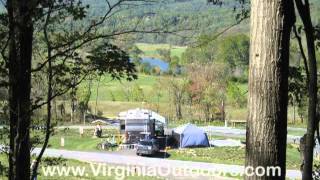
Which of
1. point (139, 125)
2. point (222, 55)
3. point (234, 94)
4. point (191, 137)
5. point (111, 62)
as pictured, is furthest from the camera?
point (222, 55)

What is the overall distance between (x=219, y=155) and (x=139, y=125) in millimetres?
7625

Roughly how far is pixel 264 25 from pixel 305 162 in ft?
8.51

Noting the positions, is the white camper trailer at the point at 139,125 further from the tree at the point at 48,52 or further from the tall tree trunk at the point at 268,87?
the tall tree trunk at the point at 268,87

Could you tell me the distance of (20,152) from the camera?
4.32m

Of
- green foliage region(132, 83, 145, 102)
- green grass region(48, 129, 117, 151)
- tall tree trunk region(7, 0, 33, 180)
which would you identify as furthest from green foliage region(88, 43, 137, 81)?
green foliage region(132, 83, 145, 102)

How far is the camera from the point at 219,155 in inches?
1187

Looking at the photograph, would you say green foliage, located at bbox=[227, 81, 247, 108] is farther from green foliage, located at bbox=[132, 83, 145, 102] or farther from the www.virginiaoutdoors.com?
the www.virginiaoutdoors.com

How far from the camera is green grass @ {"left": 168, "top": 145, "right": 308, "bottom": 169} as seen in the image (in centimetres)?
2752

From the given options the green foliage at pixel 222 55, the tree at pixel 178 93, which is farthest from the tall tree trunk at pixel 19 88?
the green foliage at pixel 222 55

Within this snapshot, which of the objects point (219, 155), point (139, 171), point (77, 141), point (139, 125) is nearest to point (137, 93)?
point (77, 141)

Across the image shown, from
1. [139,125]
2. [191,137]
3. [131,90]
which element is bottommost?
[191,137]

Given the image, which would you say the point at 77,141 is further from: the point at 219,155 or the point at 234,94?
the point at 234,94

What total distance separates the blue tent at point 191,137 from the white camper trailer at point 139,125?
1.89 metres

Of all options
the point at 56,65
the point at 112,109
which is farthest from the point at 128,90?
the point at 56,65
